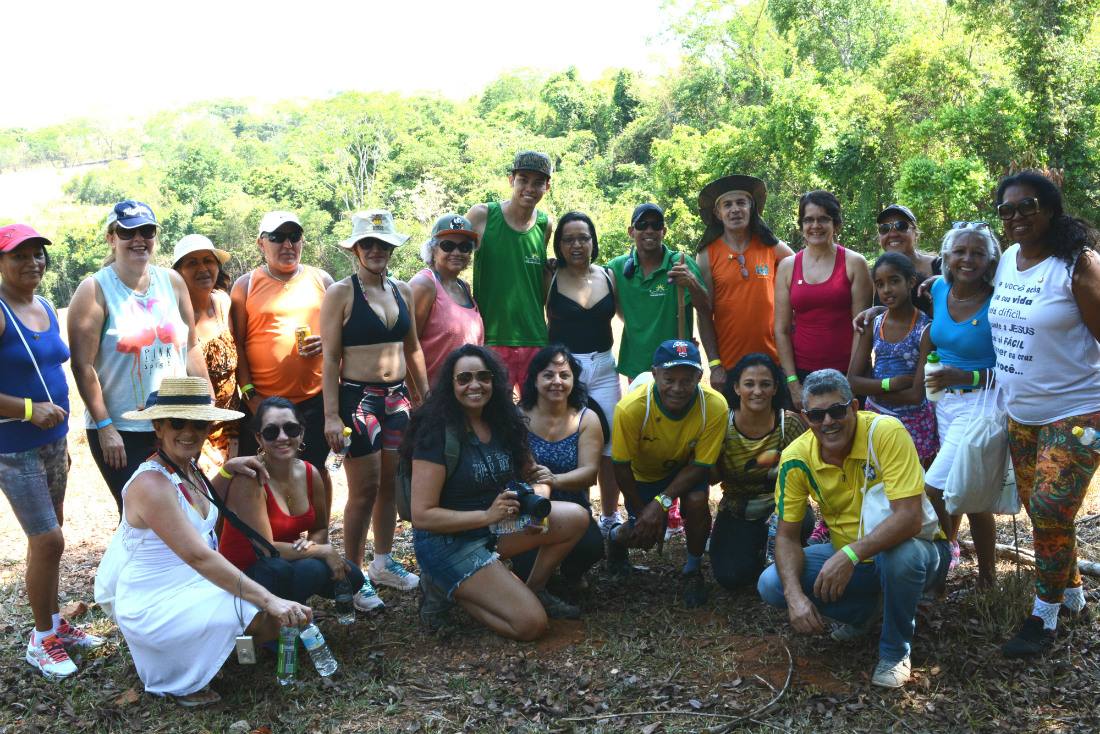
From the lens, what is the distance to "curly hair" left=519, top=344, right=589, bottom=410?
451 cm

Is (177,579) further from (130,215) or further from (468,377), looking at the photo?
(130,215)

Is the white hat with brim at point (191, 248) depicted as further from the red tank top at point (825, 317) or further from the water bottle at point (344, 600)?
the red tank top at point (825, 317)

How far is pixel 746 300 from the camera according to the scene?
17.3 ft

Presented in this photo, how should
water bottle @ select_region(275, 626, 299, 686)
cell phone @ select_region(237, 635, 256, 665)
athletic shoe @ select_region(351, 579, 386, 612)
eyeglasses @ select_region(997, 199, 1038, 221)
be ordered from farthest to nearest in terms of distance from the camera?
athletic shoe @ select_region(351, 579, 386, 612)
water bottle @ select_region(275, 626, 299, 686)
eyeglasses @ select_region(997, 199, 1038, 221)
cell phone @ select_region(237, 635, 256, 665)

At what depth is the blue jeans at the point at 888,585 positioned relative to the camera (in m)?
3.46

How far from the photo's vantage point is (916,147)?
73.7ft

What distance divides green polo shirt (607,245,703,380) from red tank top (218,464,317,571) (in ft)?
7.37

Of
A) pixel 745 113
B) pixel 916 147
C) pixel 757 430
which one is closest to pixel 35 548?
pixel 757 430

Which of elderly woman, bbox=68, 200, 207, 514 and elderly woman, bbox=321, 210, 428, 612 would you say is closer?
elderly woman, bbox=68, 200, 207, 514

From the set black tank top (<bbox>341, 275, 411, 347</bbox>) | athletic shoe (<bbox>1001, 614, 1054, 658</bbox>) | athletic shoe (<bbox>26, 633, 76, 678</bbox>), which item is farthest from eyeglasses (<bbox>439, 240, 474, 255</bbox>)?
athletic shoe (<bbox>1001, 614, 1054, 658</bbox>)

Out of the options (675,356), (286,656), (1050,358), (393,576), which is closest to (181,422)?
(286,656)

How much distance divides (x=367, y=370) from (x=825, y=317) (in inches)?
107

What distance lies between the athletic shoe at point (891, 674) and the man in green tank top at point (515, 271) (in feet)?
8.94

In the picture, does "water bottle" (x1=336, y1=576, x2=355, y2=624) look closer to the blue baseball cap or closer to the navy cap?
the navy cap
